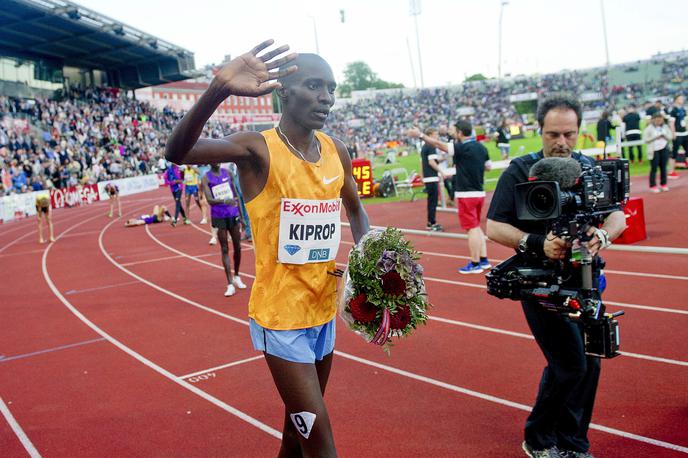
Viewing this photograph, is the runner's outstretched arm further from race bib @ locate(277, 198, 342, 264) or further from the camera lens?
the camera lens

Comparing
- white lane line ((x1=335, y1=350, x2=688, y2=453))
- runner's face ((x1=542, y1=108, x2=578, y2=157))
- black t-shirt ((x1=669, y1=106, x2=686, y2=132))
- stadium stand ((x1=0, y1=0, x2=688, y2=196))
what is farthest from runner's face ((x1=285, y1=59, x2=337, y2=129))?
stadium stand ((x1=0, y1=0, x2=688, y2=196))

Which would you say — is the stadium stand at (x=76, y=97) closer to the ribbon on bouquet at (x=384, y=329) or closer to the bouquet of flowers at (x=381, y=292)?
the bouquet of flowers at (x=381, y=292)

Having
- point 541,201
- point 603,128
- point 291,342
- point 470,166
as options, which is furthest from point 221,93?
point 603,128

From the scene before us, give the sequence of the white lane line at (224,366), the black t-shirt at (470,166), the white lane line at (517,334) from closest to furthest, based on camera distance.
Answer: the white lane line at (517,334)
the white lane line at (224,366)
the black t-shirt at (470,166)

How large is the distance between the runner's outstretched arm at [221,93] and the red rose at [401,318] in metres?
1.04

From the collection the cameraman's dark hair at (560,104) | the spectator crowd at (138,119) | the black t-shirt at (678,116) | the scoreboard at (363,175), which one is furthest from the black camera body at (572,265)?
the black t-shirt at (678,116)

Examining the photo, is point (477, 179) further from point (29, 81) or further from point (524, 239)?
point (29, 81)

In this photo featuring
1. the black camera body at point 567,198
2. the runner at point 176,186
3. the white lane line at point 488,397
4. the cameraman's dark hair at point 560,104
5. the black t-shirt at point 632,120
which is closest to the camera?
the black camera body at point 567,198

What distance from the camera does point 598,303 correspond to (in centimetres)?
277

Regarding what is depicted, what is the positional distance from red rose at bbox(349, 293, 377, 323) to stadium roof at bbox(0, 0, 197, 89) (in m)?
29.4

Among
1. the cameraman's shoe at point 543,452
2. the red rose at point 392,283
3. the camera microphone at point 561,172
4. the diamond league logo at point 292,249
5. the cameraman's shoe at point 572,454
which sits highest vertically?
the camera microphone at point 561,172

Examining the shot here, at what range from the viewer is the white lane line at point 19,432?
14.0 feet

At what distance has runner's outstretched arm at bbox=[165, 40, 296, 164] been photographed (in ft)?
7.44

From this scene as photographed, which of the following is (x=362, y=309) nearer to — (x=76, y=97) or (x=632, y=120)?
(x=632, y=120)
